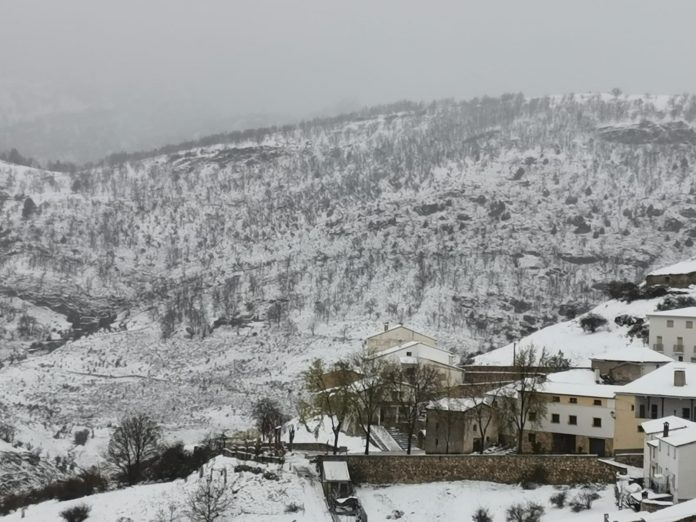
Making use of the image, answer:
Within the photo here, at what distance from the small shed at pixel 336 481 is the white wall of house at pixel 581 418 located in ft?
42.3

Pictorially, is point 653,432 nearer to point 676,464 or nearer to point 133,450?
point 676,464

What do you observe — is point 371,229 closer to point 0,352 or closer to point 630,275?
point 630,275

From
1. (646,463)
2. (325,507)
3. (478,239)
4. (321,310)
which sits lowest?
(325,507)

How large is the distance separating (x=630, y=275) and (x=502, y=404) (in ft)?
351

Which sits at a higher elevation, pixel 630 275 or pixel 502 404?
pixel 630 275

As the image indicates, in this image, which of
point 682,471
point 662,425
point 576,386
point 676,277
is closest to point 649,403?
point 662,425

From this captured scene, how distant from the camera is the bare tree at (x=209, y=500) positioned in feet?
136

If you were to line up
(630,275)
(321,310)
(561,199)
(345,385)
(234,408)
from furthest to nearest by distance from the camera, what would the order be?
1. (561,199)
2. (630,275)
3. (321,310)
4. (234,408)
5. (345,385)

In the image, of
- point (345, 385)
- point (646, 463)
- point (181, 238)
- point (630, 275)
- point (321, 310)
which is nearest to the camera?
point (646, 463)

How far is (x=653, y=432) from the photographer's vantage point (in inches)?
1601

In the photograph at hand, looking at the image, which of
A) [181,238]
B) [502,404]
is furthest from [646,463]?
[181,238]

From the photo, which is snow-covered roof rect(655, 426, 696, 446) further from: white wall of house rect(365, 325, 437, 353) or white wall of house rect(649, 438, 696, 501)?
white wall of house rect(365, 325, 437, 353)

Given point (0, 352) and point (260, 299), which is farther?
point (260, 299)

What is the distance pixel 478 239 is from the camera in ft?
544
